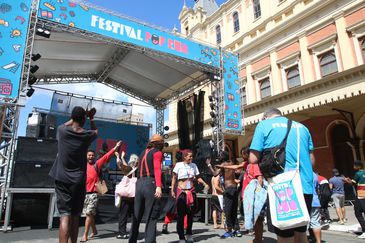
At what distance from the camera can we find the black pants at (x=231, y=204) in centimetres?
595

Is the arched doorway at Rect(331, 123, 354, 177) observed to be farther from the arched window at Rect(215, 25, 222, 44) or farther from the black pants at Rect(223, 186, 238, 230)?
the arched window at Rect(215, 25, 222, 44)

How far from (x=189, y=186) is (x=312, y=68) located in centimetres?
1262

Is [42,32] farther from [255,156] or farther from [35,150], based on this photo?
[255,156]

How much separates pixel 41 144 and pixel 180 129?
8.99m

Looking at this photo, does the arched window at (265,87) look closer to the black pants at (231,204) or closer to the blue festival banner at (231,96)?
the blue festival banner at (231,96)

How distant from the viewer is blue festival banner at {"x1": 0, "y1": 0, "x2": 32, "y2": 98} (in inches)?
272

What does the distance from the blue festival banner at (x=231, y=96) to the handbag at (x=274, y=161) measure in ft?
28.9

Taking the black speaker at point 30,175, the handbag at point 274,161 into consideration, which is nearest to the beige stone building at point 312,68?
the handbag at point 274,161

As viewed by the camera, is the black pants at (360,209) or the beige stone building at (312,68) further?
the beige stone building at (312,68)

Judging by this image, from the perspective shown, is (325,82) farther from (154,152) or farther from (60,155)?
(60,155)

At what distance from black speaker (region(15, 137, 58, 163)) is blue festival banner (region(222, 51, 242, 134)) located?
261 inches

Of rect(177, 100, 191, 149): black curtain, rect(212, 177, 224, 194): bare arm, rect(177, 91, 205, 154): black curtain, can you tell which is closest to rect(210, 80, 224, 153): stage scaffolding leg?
rect(177, 91, 205, 154): black curtain

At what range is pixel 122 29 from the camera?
31.6 ft

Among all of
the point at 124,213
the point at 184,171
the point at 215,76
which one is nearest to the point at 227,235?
the point at 184,171
